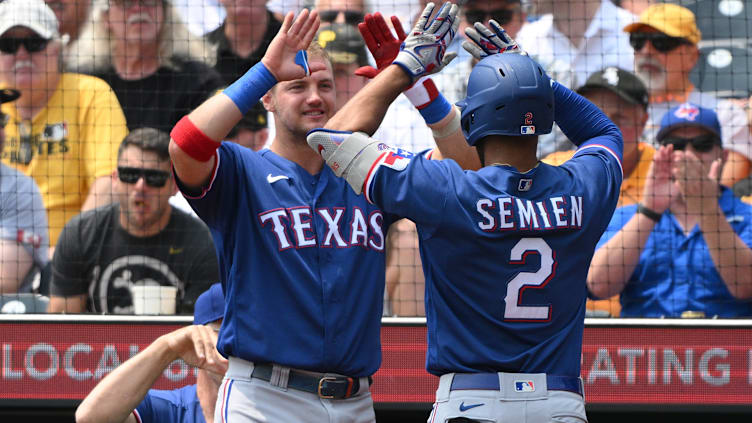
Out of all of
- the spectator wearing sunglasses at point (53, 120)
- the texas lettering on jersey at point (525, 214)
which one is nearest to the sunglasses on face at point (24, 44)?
the spectator wearing sunglasses at point (53, 120)

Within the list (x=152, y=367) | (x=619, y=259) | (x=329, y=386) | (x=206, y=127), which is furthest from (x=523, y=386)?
(x=619, y=259)

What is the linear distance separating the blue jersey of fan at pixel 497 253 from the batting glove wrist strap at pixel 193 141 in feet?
1.52

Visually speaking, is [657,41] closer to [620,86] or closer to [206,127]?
[620,86]

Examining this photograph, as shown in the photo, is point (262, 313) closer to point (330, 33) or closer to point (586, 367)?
point (586, 367)

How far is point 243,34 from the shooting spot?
5.46m

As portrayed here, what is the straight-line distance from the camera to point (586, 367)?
4.07 m

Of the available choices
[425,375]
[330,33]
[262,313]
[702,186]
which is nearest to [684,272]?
[702,186]

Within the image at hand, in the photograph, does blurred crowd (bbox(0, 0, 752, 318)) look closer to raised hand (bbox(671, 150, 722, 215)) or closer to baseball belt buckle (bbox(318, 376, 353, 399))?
raised hand (bbox(671, 150, 722, 215))

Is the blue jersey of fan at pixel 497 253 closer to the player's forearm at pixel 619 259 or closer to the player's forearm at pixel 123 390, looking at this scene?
the player's forearm at pixel 123 390

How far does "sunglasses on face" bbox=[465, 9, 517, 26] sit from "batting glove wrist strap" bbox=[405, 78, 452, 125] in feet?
8.07

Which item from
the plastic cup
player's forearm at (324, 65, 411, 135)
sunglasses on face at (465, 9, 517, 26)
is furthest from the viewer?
sunglasses on face at (465, 9, 517, 26)

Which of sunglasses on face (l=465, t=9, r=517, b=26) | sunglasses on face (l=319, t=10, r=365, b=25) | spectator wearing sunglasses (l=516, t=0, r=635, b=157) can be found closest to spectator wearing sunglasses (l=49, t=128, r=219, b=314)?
sunglasses on face (l=319, t=10, r=365, b=25)

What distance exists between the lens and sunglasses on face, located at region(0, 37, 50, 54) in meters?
5.44

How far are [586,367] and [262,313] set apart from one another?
1.85 meters
